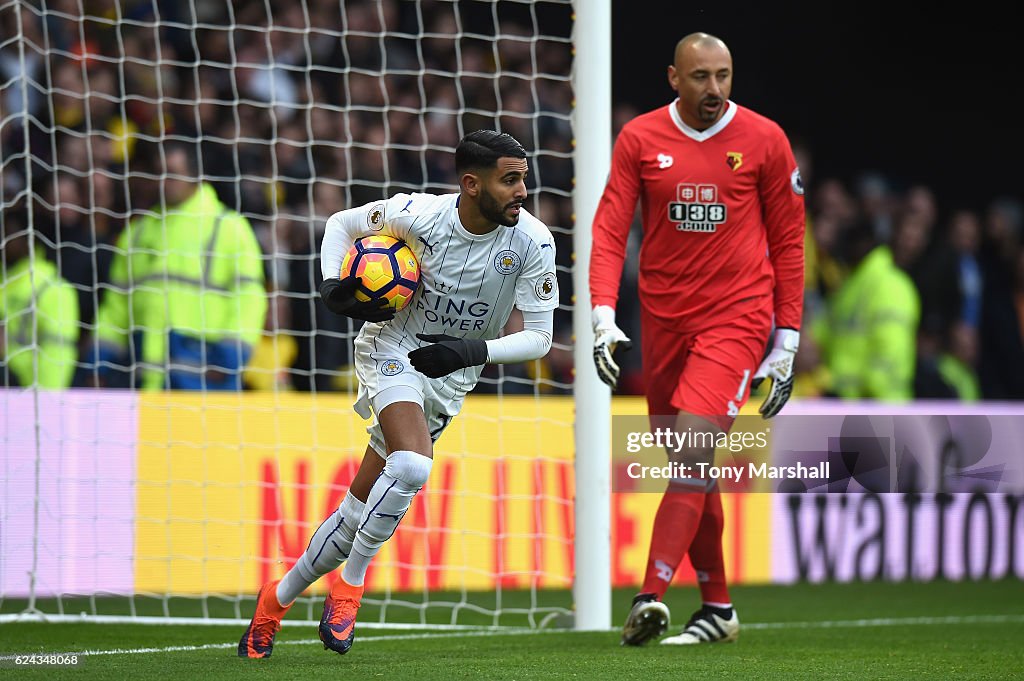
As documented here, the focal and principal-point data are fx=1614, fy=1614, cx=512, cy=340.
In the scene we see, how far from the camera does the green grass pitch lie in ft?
16.8

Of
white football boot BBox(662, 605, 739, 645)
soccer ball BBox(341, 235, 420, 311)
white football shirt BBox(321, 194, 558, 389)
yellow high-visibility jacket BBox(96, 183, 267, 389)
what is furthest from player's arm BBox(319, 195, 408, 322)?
yellow high-visibility jacket BBox(96, 183, 267, 389)

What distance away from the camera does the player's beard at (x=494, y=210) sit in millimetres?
5461

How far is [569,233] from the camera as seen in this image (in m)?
7.78

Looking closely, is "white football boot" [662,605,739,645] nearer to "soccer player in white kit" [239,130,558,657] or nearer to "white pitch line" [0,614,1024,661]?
"white pitch line" [0,614,1024,661]

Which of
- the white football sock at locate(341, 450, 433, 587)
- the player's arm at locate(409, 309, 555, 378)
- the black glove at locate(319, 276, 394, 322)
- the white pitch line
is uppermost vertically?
the black glove at locate(319, 276, 394, 322)

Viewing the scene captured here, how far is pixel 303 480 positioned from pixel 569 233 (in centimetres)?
222

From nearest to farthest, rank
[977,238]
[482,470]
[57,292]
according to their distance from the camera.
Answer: [57,292] → [482,470] → [977,238]

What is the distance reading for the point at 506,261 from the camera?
5578 mm

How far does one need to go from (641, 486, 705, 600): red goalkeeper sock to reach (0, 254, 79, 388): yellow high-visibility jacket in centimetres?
362

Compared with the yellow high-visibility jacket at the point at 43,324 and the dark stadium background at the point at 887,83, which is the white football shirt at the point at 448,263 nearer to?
the yellow high-visibility jacket at the point at 43,324

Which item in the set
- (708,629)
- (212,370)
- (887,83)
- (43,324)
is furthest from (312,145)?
(887,83)

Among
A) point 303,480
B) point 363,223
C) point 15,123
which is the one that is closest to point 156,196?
point 15,123

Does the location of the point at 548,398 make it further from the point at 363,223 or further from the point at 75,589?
the point at 363,223

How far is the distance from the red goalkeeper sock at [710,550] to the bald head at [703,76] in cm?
149
